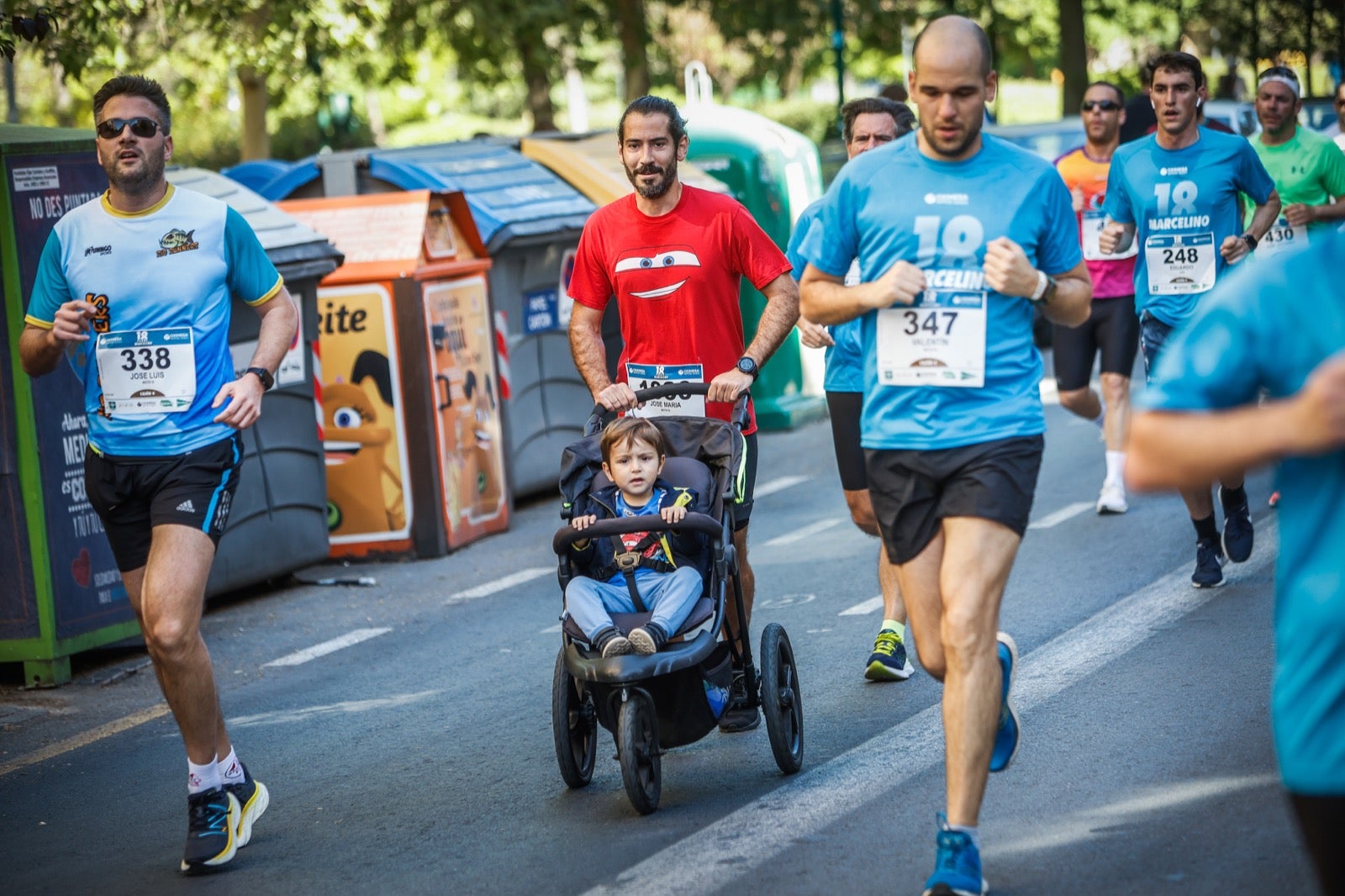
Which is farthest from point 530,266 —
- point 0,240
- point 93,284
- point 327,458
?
point 93,284

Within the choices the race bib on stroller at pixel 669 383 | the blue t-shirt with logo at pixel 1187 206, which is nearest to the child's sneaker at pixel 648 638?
the race bib on stroller at pixel 669 383

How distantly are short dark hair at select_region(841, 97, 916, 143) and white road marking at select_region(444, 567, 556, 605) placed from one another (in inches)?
129

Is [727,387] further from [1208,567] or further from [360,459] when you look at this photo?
[360,459]

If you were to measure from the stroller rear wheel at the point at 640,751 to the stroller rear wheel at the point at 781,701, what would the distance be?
1.15 ft

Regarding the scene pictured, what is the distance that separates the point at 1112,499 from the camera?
9.42 metres

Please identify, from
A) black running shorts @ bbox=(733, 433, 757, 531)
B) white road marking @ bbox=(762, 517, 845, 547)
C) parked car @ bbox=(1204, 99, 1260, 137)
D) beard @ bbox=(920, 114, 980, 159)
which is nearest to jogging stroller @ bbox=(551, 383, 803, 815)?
black running shorts @ bbox=(733, 433, 757, 531)

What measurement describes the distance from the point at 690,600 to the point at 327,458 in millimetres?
5276

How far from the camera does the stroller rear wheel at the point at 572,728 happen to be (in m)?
5.23

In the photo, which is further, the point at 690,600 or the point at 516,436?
the point at 516,436

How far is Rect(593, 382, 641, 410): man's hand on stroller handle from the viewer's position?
557 cm

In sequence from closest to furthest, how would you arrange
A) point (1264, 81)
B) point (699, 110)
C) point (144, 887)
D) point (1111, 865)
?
point (1111, 865)
point (144, 887)
point (1264, 81)
point (699, 110)

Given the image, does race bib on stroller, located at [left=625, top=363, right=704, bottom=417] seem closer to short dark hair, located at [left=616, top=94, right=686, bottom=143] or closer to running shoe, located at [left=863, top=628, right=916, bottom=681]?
short dark hair, located at [left=616, top=94, right=686, bottom=143]

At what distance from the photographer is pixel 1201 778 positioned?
5.02 m

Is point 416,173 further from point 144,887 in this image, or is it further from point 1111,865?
point 1111,865
